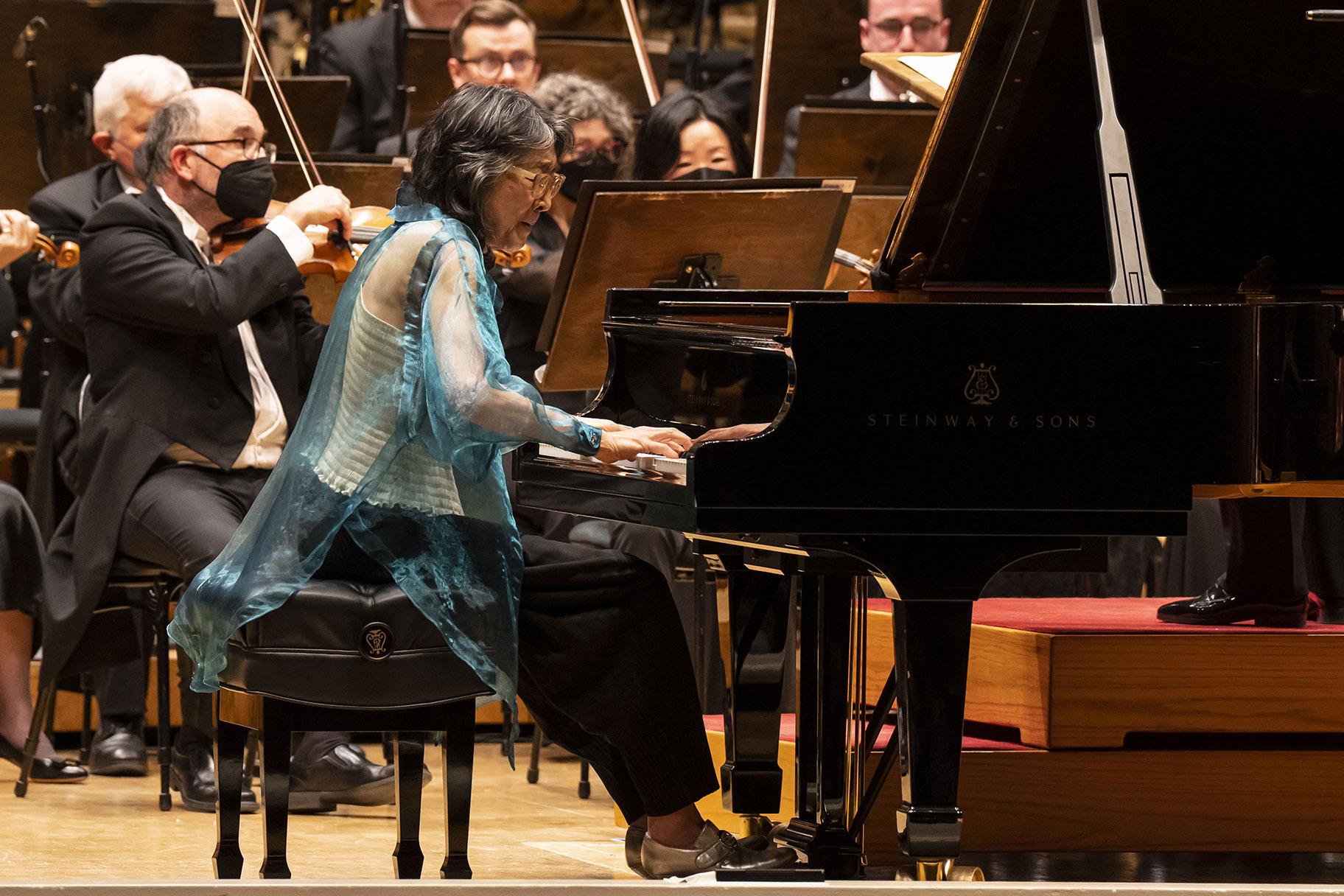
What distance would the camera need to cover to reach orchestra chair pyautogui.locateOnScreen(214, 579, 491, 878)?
101 inches

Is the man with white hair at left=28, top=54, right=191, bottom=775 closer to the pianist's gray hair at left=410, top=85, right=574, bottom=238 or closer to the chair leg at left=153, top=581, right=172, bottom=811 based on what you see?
the chair leg at left=153, top=581, right=172, bottom=811

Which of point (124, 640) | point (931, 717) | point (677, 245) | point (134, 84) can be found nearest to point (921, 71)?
point (677, 245)

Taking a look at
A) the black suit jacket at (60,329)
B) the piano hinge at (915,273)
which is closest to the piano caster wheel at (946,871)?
the piano hinge at (915,273)

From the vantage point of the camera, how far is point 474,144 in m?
2.70

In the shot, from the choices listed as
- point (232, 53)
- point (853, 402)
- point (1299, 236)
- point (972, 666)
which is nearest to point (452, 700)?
point (853, 402)

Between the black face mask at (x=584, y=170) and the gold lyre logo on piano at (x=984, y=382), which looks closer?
the gold lyre logo on piano at (x=984, y=382)

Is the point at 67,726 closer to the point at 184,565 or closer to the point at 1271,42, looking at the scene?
the point at 184,565

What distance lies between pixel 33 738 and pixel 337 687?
152cm

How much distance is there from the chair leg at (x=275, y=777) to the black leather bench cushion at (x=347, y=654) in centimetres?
3

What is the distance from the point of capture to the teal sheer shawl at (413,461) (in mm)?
2605

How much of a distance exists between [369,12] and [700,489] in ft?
12.3

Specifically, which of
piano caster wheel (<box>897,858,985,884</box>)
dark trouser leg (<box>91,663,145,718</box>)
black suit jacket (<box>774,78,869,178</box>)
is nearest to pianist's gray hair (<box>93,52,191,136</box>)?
dark trouser leg (<box>91,663,145,718</box>)

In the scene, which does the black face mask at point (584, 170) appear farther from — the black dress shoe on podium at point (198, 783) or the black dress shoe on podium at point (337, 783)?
the black dress shoe on podium at point (198, 783)

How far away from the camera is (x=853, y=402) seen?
7.86 ft
